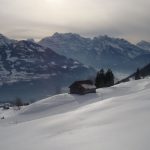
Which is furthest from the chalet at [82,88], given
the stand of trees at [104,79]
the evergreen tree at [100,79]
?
the stand of trees at [104,79]

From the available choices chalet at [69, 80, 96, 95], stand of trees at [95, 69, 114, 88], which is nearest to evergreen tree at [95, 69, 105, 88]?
stand of trees at [95, 69, 114, 88]

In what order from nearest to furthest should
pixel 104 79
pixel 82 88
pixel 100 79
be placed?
1. pixel 82 88
2. pixel 100 79
3. pixel 104 79

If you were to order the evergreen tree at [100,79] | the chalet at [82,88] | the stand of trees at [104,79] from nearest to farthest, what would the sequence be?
the chalet at [82,88]
the evergreen tree at [100,79]
the stand of trees at [104,79]

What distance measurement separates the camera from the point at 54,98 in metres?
69.8

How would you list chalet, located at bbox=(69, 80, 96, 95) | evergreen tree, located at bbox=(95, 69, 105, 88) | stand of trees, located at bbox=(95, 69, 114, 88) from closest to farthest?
chalet, located at bbox=(69, 80, 96, 95) < evergreen tree, located at bbox=(95, 69, 105, 88) < stand of trees, located at bbox=(95, 69, 114, 88)

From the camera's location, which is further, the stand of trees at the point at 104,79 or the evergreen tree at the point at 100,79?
the stand of trees at the point at 104,79

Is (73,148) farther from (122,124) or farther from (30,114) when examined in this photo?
(30,114)

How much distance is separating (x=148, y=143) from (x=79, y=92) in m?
65.2

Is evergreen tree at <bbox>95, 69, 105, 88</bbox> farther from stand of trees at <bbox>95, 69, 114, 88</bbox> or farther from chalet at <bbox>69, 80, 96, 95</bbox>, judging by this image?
chalet at <bbox>69, 80, 96, 95</bbox>

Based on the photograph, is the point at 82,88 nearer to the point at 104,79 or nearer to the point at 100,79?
the point at 100,79

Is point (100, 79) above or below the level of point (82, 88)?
above

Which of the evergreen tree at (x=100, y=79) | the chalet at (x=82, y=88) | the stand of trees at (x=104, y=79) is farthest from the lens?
the stand of trees at (x=104, y=79)

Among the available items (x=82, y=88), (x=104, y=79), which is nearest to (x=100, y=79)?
(x=104, y=79)

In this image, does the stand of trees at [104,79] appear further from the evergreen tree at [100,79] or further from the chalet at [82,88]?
the chalet at [82,88]
